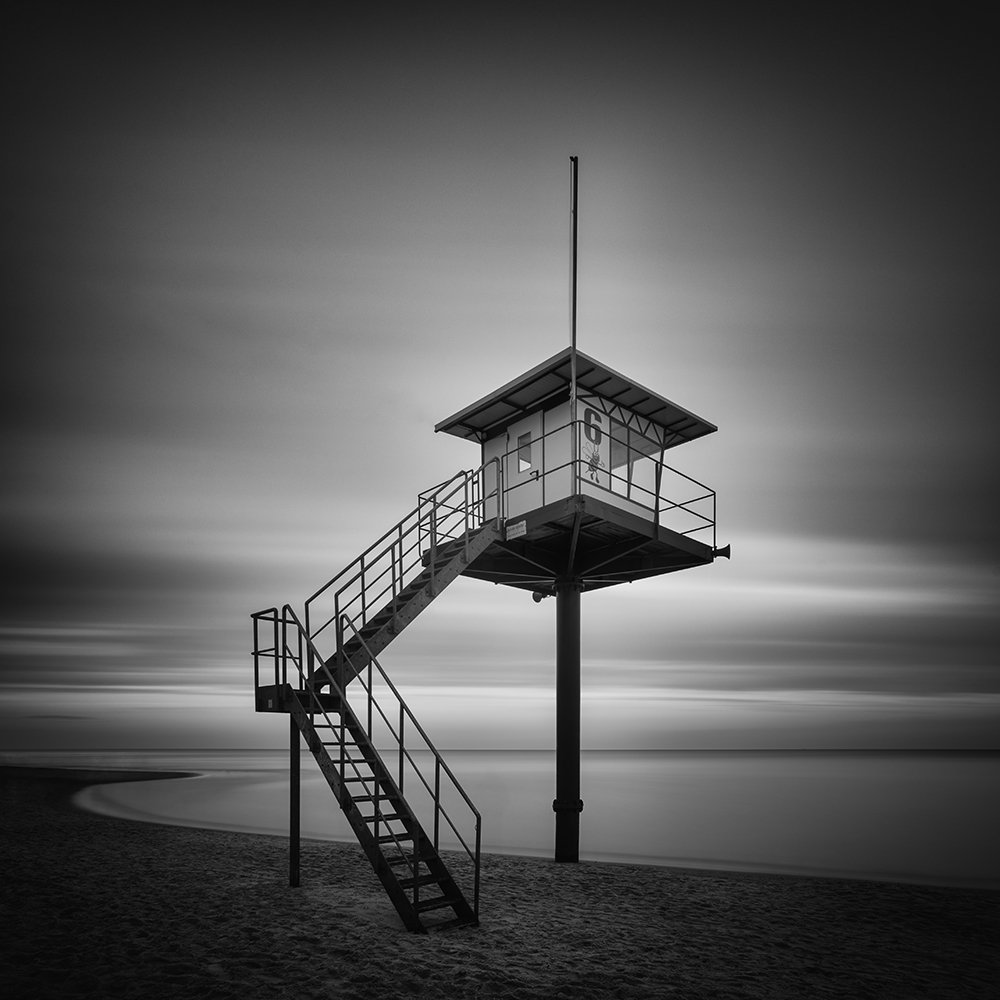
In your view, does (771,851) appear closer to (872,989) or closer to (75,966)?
(872,989)

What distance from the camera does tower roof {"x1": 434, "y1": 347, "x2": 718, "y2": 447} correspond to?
15195 mm

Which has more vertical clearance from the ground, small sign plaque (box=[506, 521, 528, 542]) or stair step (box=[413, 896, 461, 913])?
small sign plaque (box=[506, 521, 528, 542])

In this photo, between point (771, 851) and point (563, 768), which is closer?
point (563, 768)

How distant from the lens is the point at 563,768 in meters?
Result: 16.0

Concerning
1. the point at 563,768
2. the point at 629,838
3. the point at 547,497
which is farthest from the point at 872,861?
the point at 547,497

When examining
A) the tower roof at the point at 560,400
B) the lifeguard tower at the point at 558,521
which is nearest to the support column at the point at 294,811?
the lifeguard tower at the point at 558,521

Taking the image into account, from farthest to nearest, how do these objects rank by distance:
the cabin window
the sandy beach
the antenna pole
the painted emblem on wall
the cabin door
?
the cabin window < the cabin door < the painted emblem on wall < the antenna pole < the sandy beach

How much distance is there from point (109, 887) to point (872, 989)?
40.2ft

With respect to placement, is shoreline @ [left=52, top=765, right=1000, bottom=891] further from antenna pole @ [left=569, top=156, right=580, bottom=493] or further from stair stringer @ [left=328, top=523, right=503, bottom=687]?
antenna pole @ [left=569, top=156, right=580, bottom=493]

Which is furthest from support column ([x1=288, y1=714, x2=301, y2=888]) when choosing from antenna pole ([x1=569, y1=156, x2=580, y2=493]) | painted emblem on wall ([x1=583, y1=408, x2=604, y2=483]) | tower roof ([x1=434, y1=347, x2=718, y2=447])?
tower roof ([x1=434, y1=347, x2=718, y2=447])

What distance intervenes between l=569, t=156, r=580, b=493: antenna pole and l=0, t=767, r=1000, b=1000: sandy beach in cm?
704

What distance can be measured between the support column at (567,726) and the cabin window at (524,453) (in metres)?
3.09

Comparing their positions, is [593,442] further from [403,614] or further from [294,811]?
[294,811]

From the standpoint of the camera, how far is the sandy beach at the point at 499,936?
8617mm
